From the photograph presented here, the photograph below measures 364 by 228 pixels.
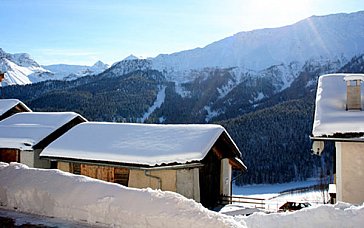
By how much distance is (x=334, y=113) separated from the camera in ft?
38.7

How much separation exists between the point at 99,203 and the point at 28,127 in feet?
58.7

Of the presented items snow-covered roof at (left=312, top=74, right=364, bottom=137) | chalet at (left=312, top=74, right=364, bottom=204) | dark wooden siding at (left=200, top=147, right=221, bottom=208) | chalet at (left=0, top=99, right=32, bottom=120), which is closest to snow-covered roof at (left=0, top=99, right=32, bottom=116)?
chalet at (left=0, top=99, right=32, bottom=120)

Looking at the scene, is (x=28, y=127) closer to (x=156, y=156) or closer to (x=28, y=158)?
(x=28, y=158)

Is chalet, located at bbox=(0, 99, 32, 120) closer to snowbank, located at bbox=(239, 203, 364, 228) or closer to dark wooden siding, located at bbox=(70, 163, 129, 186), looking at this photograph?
dark wooden siding, located at bbox=(70, 163, 129, 186)

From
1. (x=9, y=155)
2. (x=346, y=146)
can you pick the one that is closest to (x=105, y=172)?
(x=9, y=155)

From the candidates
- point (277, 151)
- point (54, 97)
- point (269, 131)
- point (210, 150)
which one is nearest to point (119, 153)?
point (210, 150)

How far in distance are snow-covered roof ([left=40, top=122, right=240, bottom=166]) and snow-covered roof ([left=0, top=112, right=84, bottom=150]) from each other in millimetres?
2379

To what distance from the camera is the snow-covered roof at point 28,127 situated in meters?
19.6

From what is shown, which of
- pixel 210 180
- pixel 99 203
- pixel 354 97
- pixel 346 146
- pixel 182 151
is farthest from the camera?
pixel 210 180

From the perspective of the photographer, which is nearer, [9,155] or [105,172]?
[105,172]

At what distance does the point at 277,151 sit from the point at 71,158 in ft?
285

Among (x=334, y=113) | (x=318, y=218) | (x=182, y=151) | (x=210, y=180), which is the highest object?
(x=334, y=113)

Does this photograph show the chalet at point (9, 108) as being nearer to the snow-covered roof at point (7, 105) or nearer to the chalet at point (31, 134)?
the snow-covered roof at point (7, 105)

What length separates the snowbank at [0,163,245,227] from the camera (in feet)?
14.8
